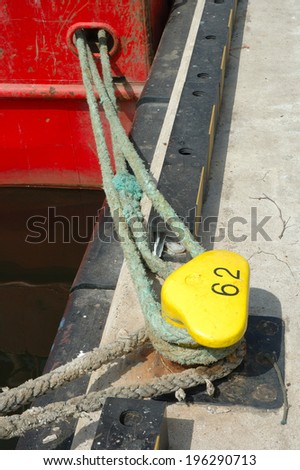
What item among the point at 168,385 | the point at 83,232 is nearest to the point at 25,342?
the point at 83,232

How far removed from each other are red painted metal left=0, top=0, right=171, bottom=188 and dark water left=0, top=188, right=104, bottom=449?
4.5 inches

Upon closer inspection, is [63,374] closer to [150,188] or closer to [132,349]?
[132,349]

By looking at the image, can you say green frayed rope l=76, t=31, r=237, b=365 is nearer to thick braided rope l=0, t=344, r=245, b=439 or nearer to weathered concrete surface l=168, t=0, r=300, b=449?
thick braided rope l=0, t=344, r=245, b=439

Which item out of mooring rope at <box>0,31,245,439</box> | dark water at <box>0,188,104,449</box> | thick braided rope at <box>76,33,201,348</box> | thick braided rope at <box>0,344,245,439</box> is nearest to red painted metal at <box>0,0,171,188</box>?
dark water at <box>0,188,104,449</box>

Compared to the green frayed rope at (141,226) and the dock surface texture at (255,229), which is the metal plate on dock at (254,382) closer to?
the dock surface texture at (255,229)

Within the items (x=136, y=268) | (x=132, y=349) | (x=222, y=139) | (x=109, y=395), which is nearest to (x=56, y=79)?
(x=222, y=139)

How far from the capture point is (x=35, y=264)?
368cm

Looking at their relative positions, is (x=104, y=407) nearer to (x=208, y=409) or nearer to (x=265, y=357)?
(x=208, y=409)

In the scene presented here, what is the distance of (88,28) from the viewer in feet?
11.0

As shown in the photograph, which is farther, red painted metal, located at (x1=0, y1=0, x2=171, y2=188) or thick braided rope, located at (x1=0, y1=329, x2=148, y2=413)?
red painted metal, located at (x1=0, y1=0, x2=171, y2=188)

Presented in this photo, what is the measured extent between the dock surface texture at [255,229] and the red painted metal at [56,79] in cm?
49

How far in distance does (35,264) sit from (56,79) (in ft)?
3.23

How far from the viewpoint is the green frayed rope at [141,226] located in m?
1.71

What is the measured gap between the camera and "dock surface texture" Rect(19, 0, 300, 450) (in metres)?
1.72
